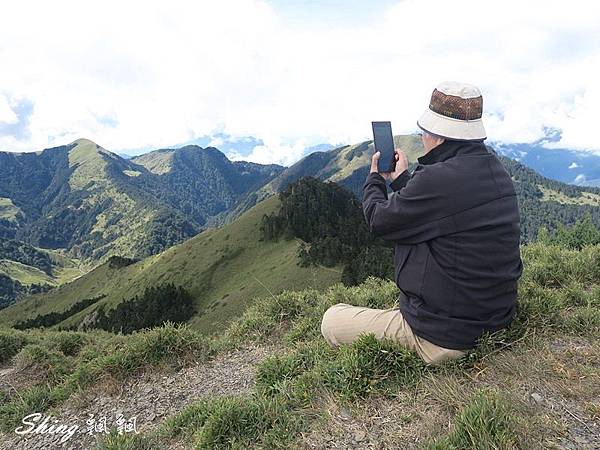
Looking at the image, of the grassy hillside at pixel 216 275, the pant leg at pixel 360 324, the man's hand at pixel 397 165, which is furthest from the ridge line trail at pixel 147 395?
the grassy hillside at pixel 216 275

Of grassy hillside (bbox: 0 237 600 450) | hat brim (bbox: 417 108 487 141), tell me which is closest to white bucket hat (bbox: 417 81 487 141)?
hat brim (bbox: 417 108 487 141)

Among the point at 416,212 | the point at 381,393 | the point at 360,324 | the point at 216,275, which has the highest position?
the point at 416,212

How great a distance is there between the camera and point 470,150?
4613 millimetres

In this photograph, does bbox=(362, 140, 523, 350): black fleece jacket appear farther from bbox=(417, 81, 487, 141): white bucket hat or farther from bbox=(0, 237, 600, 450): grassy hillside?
bbox=(0, 237, 600, 450): grassy hillside

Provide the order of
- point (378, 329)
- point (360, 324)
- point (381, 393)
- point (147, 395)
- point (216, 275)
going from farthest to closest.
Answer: point (216, 275), point (147, 395), point (360, 324), point (378, 329), point (381, 393)

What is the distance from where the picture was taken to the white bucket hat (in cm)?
450

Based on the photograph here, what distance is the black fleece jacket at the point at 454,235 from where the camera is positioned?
14.5 ft

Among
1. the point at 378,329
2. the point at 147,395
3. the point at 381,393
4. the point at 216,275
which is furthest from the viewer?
the point at 216,275

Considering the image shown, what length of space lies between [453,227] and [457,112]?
1.25m

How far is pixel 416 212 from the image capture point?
4.48 meters

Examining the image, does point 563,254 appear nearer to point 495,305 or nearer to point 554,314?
point 554,314

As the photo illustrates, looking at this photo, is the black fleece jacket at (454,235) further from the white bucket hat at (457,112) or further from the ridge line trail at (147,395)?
the ridge line trail at (147,395)

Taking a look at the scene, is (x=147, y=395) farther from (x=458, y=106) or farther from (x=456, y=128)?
(x=458, y=106)

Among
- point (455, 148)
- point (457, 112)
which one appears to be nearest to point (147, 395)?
point (455, 148)
